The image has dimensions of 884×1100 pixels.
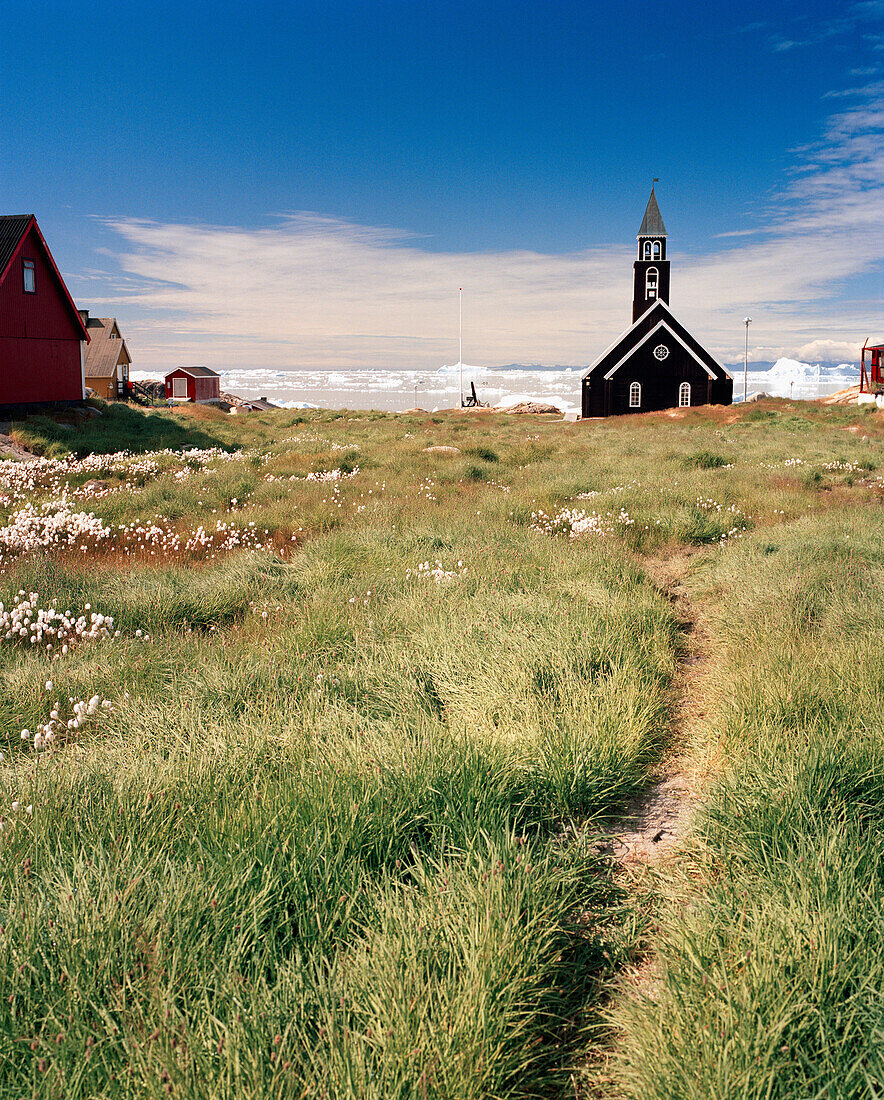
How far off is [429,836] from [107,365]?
57255 millimetres

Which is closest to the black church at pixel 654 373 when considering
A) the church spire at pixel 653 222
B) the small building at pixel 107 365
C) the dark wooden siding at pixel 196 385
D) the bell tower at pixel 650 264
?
the bell tower at pixel 650 264

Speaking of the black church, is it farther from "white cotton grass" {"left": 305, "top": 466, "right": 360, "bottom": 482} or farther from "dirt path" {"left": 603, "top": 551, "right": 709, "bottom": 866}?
"dirt path" {"left": 603, "top": 551, "right": 709, "bottom": 866}

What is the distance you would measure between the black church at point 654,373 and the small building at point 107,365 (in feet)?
118

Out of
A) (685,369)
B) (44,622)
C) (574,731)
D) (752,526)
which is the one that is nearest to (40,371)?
(44,622)

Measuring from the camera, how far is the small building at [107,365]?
51.6 metres

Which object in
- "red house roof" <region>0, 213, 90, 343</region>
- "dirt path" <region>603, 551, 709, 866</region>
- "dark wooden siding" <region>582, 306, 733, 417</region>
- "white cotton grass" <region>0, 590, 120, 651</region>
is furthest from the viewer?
"dark wooden siding" <region>582, 306, 733, 417</region>

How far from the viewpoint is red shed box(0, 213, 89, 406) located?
83.9 feet

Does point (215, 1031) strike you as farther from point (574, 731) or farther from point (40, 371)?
point (40, 371)

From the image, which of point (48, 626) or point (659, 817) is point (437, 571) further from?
point (659, 817)

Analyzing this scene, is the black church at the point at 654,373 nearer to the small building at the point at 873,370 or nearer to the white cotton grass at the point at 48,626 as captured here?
the small building at the point at 873,370

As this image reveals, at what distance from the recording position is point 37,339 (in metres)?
27.3

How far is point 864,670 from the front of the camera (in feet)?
13.6

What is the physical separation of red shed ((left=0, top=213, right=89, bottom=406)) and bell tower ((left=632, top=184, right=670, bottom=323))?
3331 cm

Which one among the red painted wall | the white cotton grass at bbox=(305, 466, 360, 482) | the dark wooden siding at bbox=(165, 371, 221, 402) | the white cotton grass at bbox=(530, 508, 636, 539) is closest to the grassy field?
the white cotton grass at bbox=(530, 508, 636, 539)
